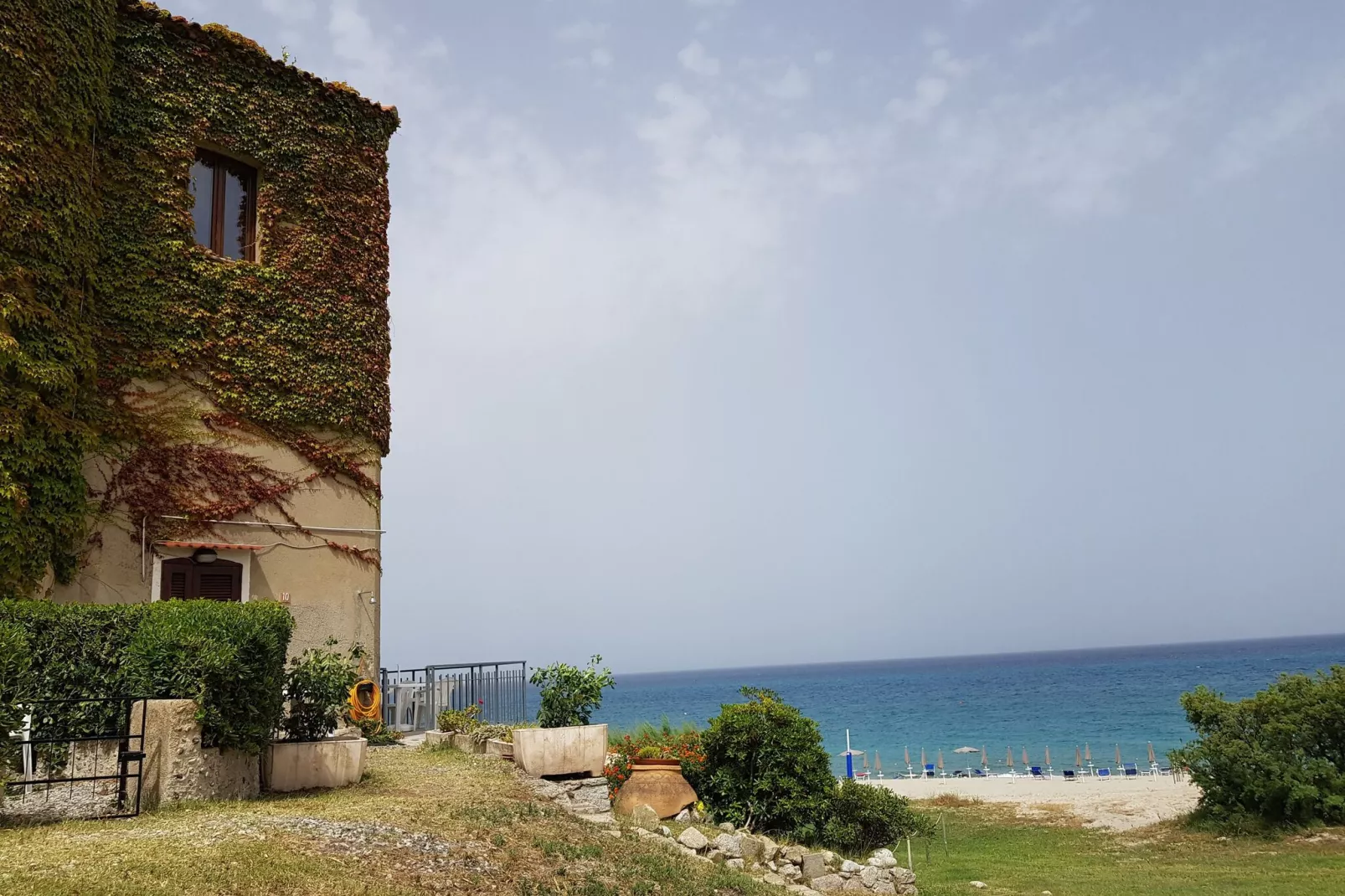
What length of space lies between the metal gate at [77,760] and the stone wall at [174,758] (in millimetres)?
75

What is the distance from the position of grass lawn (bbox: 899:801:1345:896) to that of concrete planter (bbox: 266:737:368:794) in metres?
7.49

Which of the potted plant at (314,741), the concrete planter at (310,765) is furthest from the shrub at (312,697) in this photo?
the concrete planter at (310,765)

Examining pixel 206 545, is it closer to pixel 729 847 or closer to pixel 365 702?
pixel 365 702

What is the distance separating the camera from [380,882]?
6621 millimetres

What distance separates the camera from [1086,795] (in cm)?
3073

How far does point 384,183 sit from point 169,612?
443 inches

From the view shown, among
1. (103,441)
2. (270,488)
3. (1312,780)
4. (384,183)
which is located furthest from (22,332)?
(1312,780)

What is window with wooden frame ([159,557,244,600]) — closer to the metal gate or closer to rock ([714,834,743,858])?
the metal gate

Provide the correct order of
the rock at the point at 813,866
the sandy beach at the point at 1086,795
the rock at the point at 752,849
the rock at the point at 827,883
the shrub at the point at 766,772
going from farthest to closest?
the sandy beach at the point at 1086,795
the shrub at the point at 766,772
the rock at the point at 813,866
the rock at the point at 827,883
the rock at the point at 752,849

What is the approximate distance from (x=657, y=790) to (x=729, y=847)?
1.79 m

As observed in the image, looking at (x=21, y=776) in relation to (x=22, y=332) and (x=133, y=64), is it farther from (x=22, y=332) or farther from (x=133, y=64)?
(x=133, y=64)

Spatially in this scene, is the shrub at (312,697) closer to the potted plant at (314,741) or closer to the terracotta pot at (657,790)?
the potted plant at (314,741)

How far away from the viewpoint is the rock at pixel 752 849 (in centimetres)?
1122

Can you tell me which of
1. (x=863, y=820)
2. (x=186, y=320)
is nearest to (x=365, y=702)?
(x=186, y=320)
